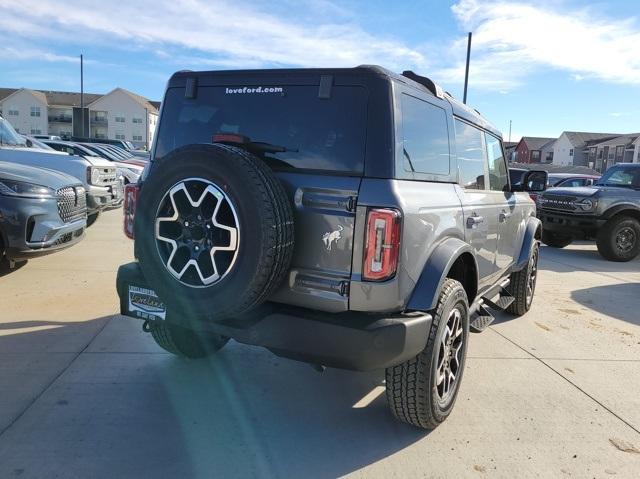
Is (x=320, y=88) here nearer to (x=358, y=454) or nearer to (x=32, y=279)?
(x=358, y=454)

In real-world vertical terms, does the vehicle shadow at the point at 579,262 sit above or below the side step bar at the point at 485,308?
below

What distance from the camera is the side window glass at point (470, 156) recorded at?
3.76m

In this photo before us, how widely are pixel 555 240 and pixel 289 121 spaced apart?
33.8 feet

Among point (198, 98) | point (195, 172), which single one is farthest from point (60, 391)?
point (198, 98)

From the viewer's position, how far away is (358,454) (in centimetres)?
290

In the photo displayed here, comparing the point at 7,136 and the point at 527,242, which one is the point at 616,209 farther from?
the point at 7,136

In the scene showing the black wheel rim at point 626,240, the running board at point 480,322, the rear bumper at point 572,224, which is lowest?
the running board at point 480,322

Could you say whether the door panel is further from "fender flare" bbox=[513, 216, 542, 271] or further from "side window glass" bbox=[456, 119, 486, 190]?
"fender flare" bbox=[513, 216, 542, 271]

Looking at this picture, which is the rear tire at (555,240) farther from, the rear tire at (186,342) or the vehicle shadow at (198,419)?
the rear tire at (186,342)

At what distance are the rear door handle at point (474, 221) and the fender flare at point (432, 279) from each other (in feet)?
1.77

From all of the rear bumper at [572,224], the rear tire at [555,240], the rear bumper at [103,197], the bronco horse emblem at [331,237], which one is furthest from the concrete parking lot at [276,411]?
the rear tire at [555,240]

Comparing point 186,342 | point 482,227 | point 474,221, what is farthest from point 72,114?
point 474,221

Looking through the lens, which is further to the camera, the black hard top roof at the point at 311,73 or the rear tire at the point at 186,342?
the rear tire at the point at 186,342

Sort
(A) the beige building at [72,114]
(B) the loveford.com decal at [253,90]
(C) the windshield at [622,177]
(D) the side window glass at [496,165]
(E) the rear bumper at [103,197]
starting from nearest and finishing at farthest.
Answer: (B) the loveford.com decal at [253,90] → (D) the side window glass at [496,165] → (E) the rear bumper at [103,197] → (C) the windshield at [622,177] → (A) the beige building at [72,114]
